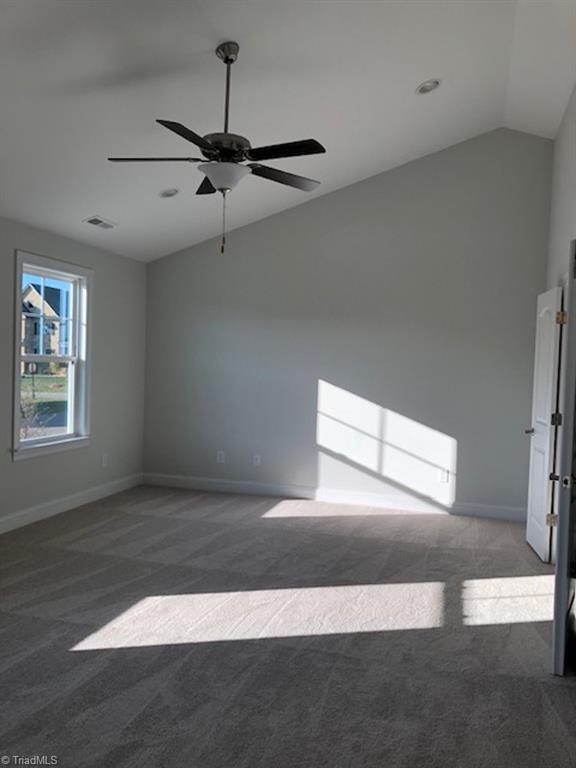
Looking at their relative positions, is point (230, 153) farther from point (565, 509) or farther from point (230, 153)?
point (565, 509)

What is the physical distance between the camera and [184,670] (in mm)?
2533

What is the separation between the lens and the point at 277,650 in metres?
2.75

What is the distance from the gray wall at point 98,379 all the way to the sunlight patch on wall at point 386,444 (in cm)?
217

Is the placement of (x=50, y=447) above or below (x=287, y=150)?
below

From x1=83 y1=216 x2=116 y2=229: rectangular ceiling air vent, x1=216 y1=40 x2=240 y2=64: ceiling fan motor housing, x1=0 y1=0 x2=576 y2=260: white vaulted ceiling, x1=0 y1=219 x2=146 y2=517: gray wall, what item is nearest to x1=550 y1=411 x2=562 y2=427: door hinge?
x1=0 y1=0 x2=576 y2=260: white vaulted ceiling

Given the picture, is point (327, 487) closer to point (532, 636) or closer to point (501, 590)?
point (501, 590)

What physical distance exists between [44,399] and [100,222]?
1.71 meters

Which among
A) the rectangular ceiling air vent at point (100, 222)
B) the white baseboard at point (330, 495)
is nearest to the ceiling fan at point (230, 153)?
the rectangular ceiling air vent at point (100, 222)

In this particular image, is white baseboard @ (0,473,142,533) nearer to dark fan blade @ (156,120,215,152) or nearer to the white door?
dark fan blade @ (156,120,215,152)

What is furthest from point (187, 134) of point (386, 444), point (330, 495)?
point (330, 495)

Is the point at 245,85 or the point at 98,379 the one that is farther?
the point at 98,379

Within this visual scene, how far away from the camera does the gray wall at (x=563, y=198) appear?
416 cm

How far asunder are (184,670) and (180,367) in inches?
163

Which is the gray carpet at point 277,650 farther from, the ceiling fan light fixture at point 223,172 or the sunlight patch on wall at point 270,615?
the ceiling fan light fixture at point 223,172
